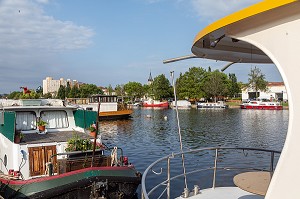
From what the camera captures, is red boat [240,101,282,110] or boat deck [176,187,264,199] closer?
boat deck [176,187,264,199]

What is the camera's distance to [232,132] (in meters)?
38.8

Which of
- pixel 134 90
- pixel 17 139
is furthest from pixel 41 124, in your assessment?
pixel 134 90

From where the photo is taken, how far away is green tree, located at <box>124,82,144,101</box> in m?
136

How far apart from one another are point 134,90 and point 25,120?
397ft

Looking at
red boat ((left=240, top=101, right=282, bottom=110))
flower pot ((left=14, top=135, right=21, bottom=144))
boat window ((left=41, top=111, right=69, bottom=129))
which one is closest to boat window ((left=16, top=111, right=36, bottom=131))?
boat window ((left=41, top=111, right=69, bottom=129))

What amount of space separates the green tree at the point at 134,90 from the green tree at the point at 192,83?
3069cm

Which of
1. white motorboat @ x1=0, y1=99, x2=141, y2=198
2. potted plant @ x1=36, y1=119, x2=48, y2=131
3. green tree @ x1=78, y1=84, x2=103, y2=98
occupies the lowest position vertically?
white motorboat @ x1=0, y1=99, x2=141, y2=198

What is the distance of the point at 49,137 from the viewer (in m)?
13.8

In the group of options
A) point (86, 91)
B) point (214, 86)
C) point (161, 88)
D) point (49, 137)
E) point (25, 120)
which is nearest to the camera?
point (49, 137)

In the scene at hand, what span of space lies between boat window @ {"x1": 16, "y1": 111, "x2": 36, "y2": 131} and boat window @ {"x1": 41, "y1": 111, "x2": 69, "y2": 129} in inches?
19.1

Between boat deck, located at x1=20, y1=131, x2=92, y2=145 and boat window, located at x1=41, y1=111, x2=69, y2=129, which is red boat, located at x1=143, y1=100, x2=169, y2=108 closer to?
boat window, located at x1=41, y1=111, x2=69, y2=129

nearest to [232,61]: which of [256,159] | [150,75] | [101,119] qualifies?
[256,159]

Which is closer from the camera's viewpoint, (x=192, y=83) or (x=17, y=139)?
(x=17, y=139)

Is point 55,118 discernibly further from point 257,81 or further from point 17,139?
point 257,81
